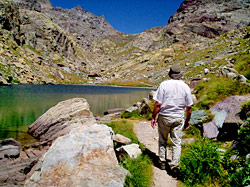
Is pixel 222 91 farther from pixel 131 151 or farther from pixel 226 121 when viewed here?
pixel 131 151

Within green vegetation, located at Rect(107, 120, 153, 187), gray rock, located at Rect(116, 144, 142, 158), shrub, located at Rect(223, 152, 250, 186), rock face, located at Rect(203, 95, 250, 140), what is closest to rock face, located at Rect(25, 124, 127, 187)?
green vegetation, located at Rect(107, 120, 153, 187)

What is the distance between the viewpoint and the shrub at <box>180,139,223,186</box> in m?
4.75

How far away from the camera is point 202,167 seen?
4.88m

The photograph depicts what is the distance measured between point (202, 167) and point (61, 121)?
1130 centimetres

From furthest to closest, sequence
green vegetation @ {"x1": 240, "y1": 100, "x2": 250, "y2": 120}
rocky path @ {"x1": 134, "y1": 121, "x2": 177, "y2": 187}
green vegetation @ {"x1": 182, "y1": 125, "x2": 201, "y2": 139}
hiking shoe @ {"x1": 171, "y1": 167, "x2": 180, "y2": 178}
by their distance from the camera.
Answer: green vegetation @ {"x1": 182, "y1": 125, "x2": 201, "y2": 139}, green vegetation @ {"x1": 240, "y1": 100, "x2": 250, "y2": 120}, hiking shoe @ {"x1": 171, "y1": 167, "x2": 180, "y2": 178}, rocky path @ {"x1": 134, "y1": 121, "x2": 177, "y2": 187}

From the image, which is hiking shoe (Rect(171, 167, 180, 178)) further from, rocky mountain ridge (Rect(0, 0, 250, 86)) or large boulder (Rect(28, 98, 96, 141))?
rocky mountain ridge (Rect(0, 0, 250, 86))

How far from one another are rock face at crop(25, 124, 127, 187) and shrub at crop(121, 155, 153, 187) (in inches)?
10.5

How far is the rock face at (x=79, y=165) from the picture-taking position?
14.5 ft

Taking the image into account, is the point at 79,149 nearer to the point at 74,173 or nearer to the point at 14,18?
the point at 74,173

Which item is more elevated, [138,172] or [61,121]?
[138,172]

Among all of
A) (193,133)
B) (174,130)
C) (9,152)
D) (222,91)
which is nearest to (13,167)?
(9,152)

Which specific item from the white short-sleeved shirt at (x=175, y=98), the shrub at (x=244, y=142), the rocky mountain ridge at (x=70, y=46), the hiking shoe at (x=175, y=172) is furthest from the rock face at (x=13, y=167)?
the rocky mountain ridge at (x=70, y=46)

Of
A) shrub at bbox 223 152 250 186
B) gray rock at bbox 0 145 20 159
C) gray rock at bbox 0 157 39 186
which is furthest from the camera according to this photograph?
gray rock at bbox 0 145 20 159

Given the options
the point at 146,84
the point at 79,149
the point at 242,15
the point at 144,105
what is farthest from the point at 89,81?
the point at 242,15
